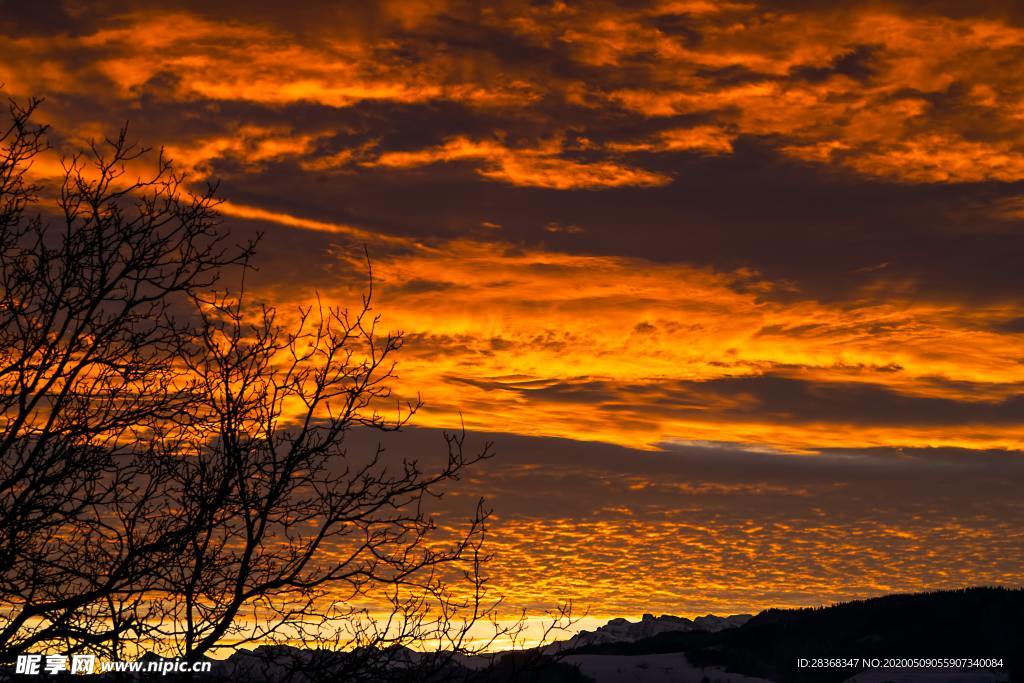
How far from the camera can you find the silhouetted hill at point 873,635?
64.8 metres

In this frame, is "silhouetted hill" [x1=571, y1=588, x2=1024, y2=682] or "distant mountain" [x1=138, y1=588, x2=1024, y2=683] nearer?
"distant mountain" [x1=138, y1=588, x2=1024, y2=683]

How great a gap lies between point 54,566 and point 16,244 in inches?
A: 118

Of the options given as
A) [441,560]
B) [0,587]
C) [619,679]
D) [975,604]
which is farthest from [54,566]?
[975,604]

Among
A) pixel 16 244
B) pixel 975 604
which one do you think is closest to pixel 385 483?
pixel 16 244

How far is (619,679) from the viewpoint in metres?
62.4

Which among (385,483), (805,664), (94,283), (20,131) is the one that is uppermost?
(20,131)

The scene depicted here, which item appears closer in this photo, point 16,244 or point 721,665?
point 16,244

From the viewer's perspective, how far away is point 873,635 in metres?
74.1

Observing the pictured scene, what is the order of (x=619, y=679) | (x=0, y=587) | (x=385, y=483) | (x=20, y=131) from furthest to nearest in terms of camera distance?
(x=619, y=679) → (x=20, y=131) → (x=385, y=483) → (x=0, y=587)

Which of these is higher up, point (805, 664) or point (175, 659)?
point (175, 659)

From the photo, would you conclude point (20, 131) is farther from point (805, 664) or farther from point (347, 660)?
point (805, 664)

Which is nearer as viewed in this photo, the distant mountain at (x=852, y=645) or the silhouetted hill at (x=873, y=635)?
the distant mountain at (x=852, y=645)

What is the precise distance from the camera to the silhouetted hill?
64750mm

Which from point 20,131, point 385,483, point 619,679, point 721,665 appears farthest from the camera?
point 721,665
